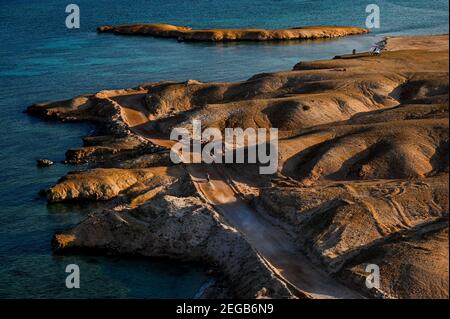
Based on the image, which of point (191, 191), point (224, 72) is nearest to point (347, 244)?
point (191, 191)

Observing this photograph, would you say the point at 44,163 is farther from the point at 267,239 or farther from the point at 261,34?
the point at 261,34

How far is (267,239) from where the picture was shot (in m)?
54.2

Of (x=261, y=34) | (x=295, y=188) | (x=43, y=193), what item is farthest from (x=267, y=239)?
(x=261, y=34)

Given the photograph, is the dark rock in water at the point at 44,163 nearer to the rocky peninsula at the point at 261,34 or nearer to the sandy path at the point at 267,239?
the sandy path at the point at 267,239

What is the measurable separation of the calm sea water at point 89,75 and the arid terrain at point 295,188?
269 centimetres

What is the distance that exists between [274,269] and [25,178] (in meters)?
37.3

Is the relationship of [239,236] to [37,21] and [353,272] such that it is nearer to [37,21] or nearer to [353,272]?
[353,272]

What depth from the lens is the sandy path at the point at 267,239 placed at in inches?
1866

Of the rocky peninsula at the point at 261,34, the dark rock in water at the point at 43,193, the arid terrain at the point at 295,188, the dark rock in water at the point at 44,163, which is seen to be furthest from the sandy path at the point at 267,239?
the rocky peninsula at the point at 261,34

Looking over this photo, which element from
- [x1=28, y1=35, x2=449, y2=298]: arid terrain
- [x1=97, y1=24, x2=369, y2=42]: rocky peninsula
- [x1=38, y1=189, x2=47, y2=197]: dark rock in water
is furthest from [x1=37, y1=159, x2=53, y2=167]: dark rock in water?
[x1=97, y1=24, x2=369, y2=42]: rocky peninsula

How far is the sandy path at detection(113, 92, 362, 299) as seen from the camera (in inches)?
1866

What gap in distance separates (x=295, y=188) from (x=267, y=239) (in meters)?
6.72

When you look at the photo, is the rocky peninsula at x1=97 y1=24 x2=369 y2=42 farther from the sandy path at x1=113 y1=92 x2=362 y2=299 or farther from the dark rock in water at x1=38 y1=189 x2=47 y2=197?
the dark rock in water at x1=38 y1=189 x2=47 y2=197

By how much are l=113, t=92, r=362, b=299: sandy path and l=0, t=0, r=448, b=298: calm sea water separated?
5430 mm
